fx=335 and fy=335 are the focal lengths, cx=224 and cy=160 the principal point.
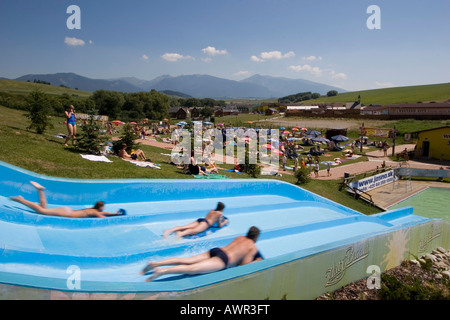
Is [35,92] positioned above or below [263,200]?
above

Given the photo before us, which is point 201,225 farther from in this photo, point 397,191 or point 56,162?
point 397,191

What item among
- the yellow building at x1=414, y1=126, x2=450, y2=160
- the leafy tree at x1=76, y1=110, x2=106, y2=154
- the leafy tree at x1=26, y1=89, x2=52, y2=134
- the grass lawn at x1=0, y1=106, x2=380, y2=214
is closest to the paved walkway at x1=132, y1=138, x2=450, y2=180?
the yellow building at x1=414, y1=126, x2=450, y2=160

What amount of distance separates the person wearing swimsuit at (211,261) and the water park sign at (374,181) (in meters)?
12.6

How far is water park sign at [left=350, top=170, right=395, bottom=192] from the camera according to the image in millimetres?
17130

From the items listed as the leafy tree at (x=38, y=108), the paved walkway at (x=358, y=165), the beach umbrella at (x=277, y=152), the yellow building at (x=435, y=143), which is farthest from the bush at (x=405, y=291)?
the yellow building at (x=435, y=143)

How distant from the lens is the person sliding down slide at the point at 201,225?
684cm

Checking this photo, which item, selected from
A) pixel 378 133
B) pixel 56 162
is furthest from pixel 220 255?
pixel 378 133

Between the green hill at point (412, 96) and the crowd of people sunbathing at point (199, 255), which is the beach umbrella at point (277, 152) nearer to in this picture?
the crowd of people sunbathing at point (199, 255)

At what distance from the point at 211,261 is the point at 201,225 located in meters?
2.21

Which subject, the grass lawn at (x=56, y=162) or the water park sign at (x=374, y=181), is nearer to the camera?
the grass lawn at (x=56, y=162)

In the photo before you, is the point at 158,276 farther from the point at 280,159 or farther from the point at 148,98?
the point at 148,98
